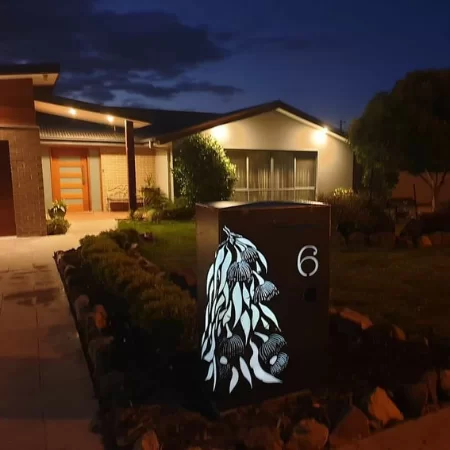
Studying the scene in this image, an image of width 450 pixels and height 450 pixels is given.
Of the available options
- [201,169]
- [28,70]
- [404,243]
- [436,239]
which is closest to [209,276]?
[404,243]

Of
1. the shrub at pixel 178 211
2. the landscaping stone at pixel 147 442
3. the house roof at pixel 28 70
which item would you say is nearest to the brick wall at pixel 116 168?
the shrub at pixel 178 211

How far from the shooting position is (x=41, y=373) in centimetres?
343

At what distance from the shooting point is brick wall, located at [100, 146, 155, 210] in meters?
14.9

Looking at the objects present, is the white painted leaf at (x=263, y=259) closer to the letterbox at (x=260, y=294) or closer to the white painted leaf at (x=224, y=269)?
the letterbox at (x=260, y=294)

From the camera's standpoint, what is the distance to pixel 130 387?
289 centimetres

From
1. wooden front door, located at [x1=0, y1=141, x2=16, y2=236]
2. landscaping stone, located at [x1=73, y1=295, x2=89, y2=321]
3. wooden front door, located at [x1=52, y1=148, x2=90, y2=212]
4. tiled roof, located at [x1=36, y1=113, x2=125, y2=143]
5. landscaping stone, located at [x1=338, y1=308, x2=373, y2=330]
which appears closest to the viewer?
landscaping stone, located at [x1=338, y1=308, x2=373, y2=330]

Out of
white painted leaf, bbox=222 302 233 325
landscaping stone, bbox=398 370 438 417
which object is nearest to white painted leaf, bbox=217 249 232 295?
white painted leaf, bbox=222 302 233 325

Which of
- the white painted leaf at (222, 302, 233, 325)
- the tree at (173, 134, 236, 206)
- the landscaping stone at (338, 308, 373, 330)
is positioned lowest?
the landscaping stone at (338, 308, 373, 330)

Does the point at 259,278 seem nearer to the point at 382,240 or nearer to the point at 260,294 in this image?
the point at 260,294

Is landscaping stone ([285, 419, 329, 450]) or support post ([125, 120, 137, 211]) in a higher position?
support post ([125, 120, 137, 211])

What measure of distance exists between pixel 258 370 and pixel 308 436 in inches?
18.6

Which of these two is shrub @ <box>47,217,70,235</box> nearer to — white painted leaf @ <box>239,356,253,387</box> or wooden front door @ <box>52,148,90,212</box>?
wooden front door @ <box>52,148,90,212</box>

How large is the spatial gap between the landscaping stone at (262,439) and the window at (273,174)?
1247cm

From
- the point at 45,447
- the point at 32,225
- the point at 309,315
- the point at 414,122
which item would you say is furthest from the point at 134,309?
the point at 414,122
